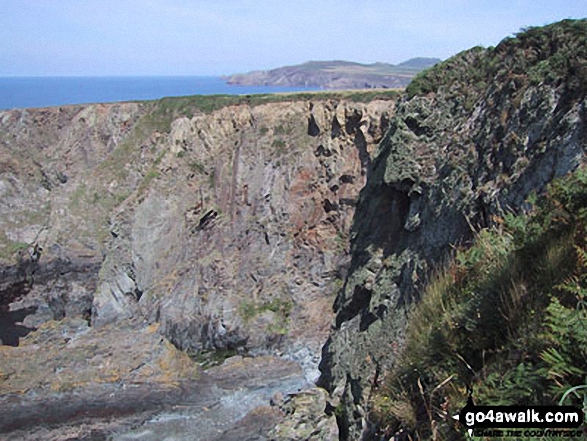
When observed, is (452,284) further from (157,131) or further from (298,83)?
(298,83)

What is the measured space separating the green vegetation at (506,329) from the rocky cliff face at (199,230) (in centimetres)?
1671

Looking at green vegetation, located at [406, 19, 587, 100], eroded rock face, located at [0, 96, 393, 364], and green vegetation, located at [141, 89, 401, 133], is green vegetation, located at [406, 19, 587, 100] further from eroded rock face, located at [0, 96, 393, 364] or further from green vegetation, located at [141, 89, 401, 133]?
green vegetation, located at [141, 89, 401, 133]

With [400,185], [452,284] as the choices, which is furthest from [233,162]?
[452,284]

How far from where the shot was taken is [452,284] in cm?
479

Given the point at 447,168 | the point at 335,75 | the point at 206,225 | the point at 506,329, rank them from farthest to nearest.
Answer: the point at 335,75 → the point at 206,225 → the point at 447,168 → the point at 506,329

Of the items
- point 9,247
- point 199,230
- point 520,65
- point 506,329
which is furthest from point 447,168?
point 9,247

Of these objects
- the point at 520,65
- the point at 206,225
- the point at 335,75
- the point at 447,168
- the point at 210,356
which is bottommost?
the point at 210,356

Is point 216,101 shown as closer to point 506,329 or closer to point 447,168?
point 447,168

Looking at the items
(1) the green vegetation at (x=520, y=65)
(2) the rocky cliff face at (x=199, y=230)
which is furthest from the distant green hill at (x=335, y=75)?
(1) the green vegetation at (x=520, y=65)

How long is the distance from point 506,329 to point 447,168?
8812 millimetres

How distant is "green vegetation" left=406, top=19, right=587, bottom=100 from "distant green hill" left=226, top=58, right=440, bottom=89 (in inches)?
1989

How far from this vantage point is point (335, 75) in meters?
89.7

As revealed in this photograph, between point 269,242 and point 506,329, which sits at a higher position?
point 506,329

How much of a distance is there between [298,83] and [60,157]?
68.7 m
